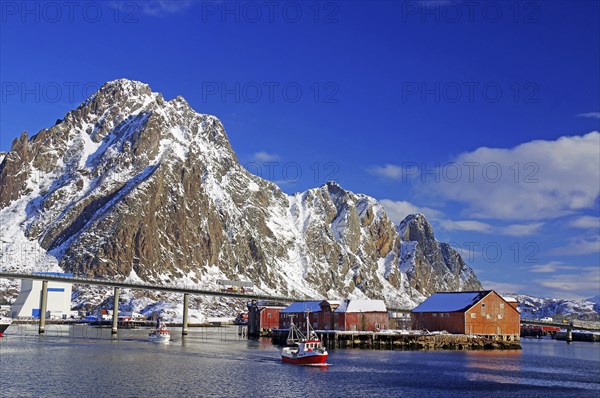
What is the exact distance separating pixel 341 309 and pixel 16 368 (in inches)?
3479

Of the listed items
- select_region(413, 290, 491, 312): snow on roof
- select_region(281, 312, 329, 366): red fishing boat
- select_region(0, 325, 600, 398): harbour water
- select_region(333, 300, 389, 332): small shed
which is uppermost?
select_region(413, 290, 491, 312): snow on roof

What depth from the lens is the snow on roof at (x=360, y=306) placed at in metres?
154

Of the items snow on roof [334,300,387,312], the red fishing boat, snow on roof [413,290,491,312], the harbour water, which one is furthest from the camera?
snow on roof [334,300,387,312]

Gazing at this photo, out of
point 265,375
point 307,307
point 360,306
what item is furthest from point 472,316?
point 265,375

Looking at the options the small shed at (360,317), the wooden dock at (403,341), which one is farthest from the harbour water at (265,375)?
the small shed at (360,317)

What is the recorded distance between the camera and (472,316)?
145750mm

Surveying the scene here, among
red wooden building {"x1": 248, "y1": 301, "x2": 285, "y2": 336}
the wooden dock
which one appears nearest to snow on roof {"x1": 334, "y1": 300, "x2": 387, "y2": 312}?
the wooden dock

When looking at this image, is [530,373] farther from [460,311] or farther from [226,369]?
[460,311]

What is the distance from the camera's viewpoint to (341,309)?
508 ft

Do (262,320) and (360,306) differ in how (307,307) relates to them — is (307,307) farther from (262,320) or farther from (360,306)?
(262,320)

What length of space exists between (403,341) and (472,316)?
1807 cm

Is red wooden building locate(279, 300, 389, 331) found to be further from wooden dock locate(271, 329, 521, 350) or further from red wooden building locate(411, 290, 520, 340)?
wooden dock locate(271, 329, 521, 350)

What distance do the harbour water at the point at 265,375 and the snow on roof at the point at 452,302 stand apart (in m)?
35.1

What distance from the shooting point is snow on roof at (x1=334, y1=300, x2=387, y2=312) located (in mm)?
153625
